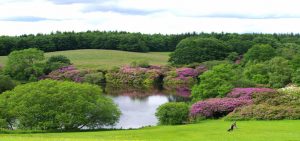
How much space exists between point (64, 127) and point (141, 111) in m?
18.2

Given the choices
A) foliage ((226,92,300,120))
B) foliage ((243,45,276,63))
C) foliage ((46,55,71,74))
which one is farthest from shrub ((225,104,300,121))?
foliage ((46,55,71,74))

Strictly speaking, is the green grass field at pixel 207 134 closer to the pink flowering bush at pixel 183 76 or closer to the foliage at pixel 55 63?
the pink flowering bush at pixel 183 76

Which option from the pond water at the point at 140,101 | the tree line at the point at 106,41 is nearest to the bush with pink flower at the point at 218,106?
the pond water at the point at 140,101

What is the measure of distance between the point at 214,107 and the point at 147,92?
38.2 metres

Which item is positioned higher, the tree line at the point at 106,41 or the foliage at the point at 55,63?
the tree line at the point at 106,41

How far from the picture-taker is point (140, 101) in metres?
74.5

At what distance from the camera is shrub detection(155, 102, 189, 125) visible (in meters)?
48.7

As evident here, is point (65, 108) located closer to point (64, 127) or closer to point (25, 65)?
point (64, 127)

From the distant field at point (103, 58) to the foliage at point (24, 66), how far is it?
1598 cm

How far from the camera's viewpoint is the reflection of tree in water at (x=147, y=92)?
259ft

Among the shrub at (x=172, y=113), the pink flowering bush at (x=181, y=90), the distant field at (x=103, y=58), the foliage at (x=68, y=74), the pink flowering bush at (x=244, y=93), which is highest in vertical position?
the pink flowering bush at (x=244, y=93)

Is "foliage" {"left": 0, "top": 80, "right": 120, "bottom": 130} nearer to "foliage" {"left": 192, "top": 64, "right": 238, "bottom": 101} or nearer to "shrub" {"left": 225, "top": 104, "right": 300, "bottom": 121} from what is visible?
"shrub" {"left": 225, "top": 104, "right": 300, "bottom": 121}

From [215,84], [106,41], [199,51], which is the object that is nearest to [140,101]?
[215,84]

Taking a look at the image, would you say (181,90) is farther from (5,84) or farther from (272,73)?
(5,84)
